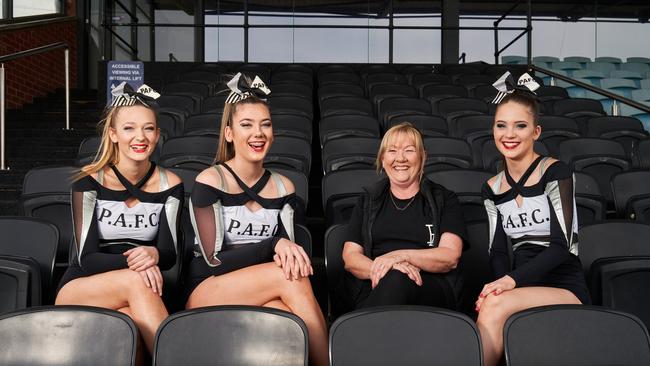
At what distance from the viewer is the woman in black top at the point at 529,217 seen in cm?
242

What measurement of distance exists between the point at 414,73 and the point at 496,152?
4194 millimetres

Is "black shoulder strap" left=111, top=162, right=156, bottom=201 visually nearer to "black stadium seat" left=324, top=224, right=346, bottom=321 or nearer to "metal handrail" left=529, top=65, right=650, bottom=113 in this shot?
"black stadium seat" left=324, top=224, right=346, bottom=321

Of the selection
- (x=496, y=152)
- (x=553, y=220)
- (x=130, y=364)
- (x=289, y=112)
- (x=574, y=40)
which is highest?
(x=574, y=40)

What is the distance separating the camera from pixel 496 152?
169 inches

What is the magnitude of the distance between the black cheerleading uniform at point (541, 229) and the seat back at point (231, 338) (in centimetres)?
96

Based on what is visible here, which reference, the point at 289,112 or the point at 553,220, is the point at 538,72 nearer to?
the point at 289,112

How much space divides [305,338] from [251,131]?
3.41 feet

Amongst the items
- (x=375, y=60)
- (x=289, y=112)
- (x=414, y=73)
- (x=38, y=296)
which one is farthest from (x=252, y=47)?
(x=38, y=296)

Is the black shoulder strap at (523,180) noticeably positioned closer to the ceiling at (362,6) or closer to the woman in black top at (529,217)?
the woman in black top at (529,217)

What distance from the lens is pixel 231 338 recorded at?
5.94ft

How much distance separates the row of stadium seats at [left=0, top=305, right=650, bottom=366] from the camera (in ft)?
5.85

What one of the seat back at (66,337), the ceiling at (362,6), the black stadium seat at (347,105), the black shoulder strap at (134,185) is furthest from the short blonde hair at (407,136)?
the ceiling at (362,6)

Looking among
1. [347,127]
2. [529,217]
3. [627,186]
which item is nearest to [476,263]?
[529,217]

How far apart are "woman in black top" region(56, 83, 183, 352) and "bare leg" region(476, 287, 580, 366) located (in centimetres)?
114
